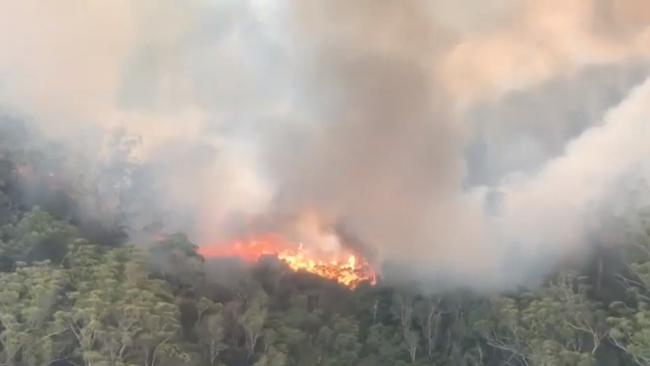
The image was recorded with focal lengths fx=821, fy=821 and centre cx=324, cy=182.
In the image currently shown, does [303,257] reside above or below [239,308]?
above

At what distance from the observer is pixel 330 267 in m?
37.1

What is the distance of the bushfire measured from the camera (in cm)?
3516

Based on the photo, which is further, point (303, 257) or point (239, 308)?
point (303, 257)

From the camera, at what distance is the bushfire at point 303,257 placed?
35.2 metres

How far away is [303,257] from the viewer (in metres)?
37.0

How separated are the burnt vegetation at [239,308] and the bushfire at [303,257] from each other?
147 cm

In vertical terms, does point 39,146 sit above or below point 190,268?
above

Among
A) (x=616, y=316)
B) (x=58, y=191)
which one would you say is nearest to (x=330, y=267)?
(x=58, y=191)

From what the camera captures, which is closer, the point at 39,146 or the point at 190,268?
the point at 190,268

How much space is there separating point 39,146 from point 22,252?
685 cm

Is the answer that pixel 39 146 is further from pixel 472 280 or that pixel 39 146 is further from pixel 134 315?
pixel 472 280

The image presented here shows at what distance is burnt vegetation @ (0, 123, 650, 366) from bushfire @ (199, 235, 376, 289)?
147cm

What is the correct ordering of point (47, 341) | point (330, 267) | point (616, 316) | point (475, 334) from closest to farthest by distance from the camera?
1. point (47, 341)
2. point (616, 316)
3. point (475, 334)
4. point (330, 267)

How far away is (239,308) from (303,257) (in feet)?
33.3
